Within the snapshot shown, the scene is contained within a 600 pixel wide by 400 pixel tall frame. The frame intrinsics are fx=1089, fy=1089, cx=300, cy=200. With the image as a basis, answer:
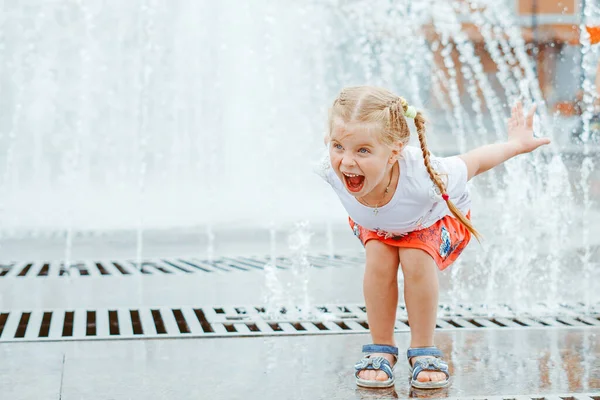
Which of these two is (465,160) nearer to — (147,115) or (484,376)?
(484,376)

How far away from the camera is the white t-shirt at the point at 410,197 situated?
275 centimetres

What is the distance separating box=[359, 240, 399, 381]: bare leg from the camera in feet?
9.32

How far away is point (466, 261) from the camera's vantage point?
494 centimetres

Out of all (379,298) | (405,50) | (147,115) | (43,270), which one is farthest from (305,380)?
(405,50)


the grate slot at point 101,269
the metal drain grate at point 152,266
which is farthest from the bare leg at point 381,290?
the grate slot at point 101,269

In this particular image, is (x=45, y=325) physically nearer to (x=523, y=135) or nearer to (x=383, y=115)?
(x=383, y=115)

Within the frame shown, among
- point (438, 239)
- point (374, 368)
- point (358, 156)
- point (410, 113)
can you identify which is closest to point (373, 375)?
point (374, 368)

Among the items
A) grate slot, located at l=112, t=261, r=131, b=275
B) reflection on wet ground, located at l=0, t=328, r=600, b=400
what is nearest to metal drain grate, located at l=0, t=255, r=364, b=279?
grate slot, located at l=112, t=261, r=131, b=275

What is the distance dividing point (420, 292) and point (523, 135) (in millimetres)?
544

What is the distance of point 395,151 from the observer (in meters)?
2.69

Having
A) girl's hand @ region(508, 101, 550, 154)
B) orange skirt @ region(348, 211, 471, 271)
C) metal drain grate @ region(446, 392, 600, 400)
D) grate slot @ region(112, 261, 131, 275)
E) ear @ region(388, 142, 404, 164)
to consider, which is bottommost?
metal drain grate @ region(446, 392, 600, 400)

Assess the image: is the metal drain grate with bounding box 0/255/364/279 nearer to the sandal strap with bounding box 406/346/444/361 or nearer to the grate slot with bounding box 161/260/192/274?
the grate slot with bounding box 161/260/192/274

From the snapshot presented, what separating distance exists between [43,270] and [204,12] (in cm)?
432

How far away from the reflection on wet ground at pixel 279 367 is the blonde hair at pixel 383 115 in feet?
1.42
